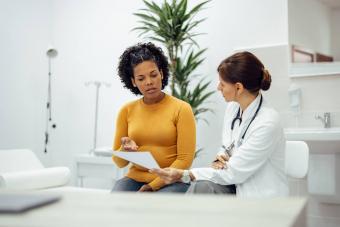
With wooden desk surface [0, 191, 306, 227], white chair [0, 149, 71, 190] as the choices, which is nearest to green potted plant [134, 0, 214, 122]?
white chair [0, 149, 71, 190]

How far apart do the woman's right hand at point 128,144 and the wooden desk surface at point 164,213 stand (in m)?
1.28

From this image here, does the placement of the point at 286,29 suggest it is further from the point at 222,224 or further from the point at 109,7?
the point at 222,224

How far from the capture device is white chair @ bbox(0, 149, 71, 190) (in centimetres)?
303

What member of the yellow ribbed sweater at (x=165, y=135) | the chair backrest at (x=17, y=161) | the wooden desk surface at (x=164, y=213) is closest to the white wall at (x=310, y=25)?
the yellow ribbed sweater at (x=165, y=135)

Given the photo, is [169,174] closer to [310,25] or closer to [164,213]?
[164,213]

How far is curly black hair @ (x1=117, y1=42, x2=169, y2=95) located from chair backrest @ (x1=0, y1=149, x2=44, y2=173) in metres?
1.52

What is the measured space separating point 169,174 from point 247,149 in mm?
353

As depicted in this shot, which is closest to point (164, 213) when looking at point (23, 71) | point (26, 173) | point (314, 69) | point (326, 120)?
point (26, 173)

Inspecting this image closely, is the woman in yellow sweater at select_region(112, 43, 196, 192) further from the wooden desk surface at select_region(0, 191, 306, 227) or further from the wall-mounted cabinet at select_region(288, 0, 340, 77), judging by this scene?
the wall-mounted cabinet at select_region(288, 0, 340, 77)

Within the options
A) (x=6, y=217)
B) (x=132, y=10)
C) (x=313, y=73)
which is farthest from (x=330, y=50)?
(x=6, y=217)

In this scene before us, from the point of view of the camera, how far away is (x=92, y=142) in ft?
15.4

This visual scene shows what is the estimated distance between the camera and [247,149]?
1.86 metres

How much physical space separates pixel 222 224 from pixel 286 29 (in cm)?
317

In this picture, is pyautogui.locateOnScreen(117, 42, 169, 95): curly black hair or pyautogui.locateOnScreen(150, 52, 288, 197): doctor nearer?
pyautogui.locateOnScreen(150, 52, 288, 197): doctor
